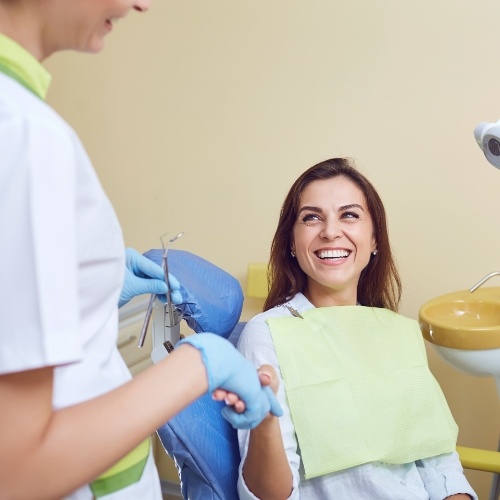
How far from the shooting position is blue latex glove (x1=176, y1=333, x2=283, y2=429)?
0.74 metres

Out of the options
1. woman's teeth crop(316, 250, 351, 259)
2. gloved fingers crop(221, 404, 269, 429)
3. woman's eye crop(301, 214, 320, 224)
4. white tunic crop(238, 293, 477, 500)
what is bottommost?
white tunic crop(238, 293, 477, 500)

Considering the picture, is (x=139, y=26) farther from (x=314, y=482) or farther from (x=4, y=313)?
(x=4, y=313)

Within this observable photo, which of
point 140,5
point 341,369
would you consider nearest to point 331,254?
point 341,369

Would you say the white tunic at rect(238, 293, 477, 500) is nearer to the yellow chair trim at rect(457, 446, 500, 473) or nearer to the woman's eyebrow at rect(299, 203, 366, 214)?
the yellow chair trim at rect(457, 446, 500, 473)

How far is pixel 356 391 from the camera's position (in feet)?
4.97

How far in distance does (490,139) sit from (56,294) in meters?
1.23

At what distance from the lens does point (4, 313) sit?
1.95 ft

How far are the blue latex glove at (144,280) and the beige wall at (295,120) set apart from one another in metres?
1.01

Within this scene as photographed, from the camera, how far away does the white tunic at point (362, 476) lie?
143cm

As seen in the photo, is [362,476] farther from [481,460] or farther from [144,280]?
[144,280]

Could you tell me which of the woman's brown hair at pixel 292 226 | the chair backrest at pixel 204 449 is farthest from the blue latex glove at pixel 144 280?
the woman's brown hair at pixel 292 226

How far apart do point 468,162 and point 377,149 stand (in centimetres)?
27

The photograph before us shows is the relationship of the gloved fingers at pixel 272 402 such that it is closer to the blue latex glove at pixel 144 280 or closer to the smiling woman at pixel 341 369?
the smiling woman at pixel 341 369

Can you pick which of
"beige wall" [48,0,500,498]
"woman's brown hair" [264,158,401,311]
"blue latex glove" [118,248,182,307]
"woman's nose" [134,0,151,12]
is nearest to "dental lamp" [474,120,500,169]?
"woman's brown hair" [264,158,401,311]
